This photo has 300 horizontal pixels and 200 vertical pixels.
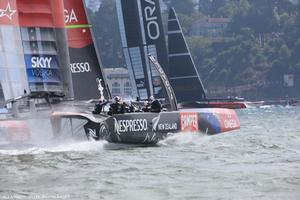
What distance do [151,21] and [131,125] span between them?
13816mm

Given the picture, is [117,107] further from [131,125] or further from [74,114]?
[74,114]

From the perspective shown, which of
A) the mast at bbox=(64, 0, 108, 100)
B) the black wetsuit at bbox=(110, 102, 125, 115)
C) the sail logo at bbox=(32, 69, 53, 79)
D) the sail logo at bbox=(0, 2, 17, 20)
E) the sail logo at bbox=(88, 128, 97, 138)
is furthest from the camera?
the mast at bbox=(64, 0, 108, 100)

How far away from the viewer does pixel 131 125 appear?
1451 centimetres

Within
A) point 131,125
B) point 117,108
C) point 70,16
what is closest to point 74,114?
point 117,108

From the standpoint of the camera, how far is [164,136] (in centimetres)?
1504

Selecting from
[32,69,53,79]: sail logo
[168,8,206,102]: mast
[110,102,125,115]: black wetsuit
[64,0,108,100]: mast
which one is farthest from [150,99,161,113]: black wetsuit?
[168,8,206,102]: mast

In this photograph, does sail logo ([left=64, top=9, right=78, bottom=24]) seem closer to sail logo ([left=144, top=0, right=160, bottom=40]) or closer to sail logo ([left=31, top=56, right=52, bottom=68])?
sail logo ([left=31, top=56, right=52, bottom=68])

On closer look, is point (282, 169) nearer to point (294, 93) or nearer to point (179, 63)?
point (179, 63)

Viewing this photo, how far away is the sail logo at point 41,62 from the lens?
50.5ft

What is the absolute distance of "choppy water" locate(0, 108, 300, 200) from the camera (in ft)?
30.1

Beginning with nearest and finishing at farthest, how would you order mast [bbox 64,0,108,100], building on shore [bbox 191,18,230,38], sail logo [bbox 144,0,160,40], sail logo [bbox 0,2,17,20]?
sail logo [bbox 0,2,17,20] < mast [bbox 64,0,108,100] < sail logo [bbox 144,0,160,40] < building on shore [bbox 191,18,230,38]

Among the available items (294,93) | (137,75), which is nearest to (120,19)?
(137,75)

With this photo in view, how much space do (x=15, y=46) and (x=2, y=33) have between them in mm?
368

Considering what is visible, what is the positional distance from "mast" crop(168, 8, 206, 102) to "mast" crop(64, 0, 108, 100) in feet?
71.2
